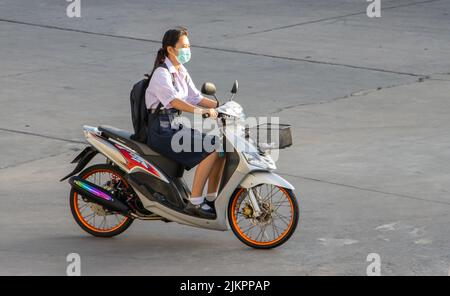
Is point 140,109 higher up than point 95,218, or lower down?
higher up

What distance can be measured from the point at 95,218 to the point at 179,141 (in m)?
1.09

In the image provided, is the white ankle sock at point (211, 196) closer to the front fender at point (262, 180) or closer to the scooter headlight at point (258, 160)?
the front fender at point (262, 180)

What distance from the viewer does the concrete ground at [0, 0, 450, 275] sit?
8.79 metres

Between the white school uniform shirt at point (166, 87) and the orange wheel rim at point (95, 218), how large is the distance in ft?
2.36

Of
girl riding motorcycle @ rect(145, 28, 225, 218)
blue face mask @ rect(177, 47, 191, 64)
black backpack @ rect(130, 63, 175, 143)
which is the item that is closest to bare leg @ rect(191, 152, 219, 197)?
girl riding motorcycle @ rect(145, 28, 225, 218)

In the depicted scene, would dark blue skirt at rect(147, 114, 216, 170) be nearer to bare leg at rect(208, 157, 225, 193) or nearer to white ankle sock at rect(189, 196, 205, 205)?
bare leg at rect(208, 157, 225, 193)

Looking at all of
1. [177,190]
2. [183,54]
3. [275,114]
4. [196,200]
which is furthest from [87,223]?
[275,114]

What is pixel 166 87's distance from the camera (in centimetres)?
880

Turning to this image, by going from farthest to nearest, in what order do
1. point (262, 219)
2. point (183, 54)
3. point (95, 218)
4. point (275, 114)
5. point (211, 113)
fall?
point (275, 114), point (95, 218), point (183, 54), point (262, 219), point (211, 113)

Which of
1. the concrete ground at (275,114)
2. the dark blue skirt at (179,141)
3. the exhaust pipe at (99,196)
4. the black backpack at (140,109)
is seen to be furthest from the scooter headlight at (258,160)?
the exhaust pipe at (99,196)

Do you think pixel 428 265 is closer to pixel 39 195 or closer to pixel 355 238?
pixel 355 238

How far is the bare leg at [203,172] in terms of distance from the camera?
349 inches

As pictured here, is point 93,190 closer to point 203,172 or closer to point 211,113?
point 203,172
